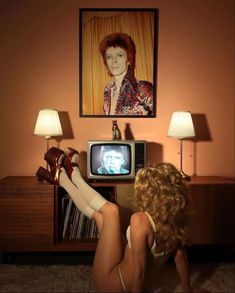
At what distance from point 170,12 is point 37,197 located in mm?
1650

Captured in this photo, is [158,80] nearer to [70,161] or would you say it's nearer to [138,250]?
[70,161]

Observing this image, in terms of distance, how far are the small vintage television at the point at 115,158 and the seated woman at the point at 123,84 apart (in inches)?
15.9

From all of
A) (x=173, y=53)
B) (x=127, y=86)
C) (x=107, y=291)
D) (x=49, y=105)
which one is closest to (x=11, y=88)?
(x=49, y=105)

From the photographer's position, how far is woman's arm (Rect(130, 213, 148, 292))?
4.24ft

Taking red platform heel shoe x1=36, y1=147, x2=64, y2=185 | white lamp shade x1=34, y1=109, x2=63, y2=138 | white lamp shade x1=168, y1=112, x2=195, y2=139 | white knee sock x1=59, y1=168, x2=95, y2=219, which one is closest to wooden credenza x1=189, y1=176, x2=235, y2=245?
white lamp shade x1=168, y1=112, x2=195, y2=139

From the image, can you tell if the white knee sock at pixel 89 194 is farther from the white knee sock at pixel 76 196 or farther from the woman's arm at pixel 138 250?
the woman's arm at pixel 138 250

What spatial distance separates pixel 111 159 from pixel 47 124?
0.50 m

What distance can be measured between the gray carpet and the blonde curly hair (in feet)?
1.53

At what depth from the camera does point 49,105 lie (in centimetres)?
237

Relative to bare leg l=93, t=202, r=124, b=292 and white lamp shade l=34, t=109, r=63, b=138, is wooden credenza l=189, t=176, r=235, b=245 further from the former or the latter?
white lamp shade l=34, t=109, r=63, b=138

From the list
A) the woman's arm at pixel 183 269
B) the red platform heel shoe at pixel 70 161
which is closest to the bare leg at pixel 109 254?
the woman's arm at pixel 183 269

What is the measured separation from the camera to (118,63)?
2.36 metres

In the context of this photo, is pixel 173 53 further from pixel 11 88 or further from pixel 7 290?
pixel 7 290

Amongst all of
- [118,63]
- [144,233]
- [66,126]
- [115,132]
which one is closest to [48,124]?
[66,126]
